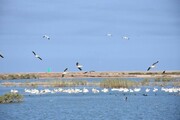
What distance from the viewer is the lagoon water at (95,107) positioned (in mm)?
42125

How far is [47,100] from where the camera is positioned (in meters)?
57.3

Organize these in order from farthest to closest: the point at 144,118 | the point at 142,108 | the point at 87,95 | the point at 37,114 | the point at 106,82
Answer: the point at 106,82 → the point at 87,95 → the point at 142,108 → the point at 37,114 → the point at 144,118

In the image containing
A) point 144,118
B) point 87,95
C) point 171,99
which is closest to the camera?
point 144,118

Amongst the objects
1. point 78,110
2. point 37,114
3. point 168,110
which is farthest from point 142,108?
point 37,114

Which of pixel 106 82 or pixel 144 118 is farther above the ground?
pixel 106 82

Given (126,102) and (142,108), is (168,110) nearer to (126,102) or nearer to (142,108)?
(142,108)

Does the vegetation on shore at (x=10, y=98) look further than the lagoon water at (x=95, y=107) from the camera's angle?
Yes

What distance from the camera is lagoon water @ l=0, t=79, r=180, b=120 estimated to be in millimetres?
42125

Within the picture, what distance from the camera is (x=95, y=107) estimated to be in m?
48.9

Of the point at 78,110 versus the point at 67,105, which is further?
the point at 67,105

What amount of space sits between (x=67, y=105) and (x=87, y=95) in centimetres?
1044

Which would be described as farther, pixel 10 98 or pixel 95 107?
pixel 10 98

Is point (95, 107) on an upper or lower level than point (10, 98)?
lower

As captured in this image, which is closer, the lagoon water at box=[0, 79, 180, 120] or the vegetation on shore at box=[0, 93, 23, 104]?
the lagoon water at box=[0, 79, 180, 120]
